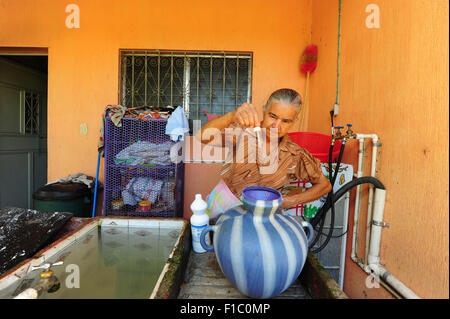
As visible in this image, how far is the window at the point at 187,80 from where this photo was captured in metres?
3.11

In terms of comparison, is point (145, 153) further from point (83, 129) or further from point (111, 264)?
point (111, 264)

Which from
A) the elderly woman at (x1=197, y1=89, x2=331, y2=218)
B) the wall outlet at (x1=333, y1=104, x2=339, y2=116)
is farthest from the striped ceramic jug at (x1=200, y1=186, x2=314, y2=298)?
the wall outlet at (x1=333, y1=104, x2=339, y2=116)

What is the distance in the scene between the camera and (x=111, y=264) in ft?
3.68

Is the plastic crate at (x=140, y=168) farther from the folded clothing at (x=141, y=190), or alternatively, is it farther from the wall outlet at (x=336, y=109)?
the wall outlet at (x=336, y=109)

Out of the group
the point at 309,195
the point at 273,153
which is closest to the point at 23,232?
the point at 273,153

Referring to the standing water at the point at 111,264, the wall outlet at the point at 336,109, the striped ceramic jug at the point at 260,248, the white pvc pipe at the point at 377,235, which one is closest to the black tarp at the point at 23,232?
the standing water at the point at 111,264

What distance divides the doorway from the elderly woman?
14.0 feet

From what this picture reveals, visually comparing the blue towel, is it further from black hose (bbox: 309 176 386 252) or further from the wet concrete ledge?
the wet concrete ledge

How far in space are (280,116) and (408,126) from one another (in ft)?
2.19
